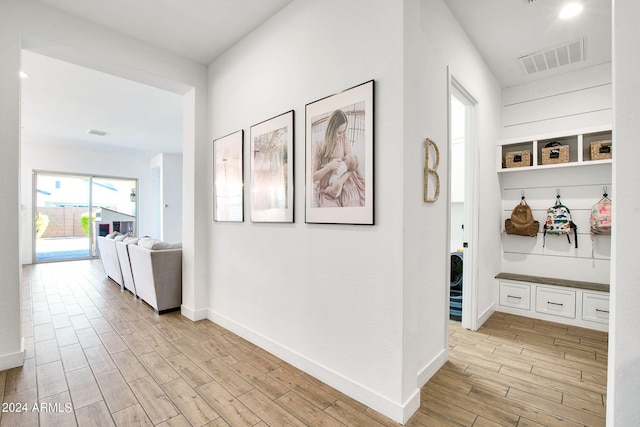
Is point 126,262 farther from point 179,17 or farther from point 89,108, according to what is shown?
point 179,17

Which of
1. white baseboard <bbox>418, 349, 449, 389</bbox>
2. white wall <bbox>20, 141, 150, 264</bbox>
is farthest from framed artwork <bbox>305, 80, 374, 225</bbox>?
white wall <bbox>20, 141, 150, 264</bbox>

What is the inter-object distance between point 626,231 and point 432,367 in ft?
5.67

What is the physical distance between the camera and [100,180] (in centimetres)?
780

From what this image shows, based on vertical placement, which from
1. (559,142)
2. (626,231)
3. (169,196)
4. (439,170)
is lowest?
(626,231)

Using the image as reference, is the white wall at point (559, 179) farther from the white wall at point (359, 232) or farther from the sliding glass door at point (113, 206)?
the sliding glass door at point (113, 206)

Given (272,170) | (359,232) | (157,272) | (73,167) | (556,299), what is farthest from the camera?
(73,167)

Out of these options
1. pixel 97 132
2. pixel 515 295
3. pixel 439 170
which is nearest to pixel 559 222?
pixel 515 295

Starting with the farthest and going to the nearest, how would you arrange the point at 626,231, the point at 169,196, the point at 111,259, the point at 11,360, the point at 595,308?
1. the point at 169,196
2. the point at 111,259
3. the point at 595,308
4. the point at 11,360
5. the point at 626,231

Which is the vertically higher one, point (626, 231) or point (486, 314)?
point (626, 231)

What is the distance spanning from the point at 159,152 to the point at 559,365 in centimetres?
910

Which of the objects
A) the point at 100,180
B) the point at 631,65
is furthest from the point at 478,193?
the point at 100,180

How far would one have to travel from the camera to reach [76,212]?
7387 millimetres

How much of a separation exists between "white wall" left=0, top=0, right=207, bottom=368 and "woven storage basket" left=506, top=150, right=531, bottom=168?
3.71m

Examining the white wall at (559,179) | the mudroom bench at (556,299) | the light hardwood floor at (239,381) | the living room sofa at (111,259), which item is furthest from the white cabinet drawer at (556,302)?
the living room sofa at (111,259)
